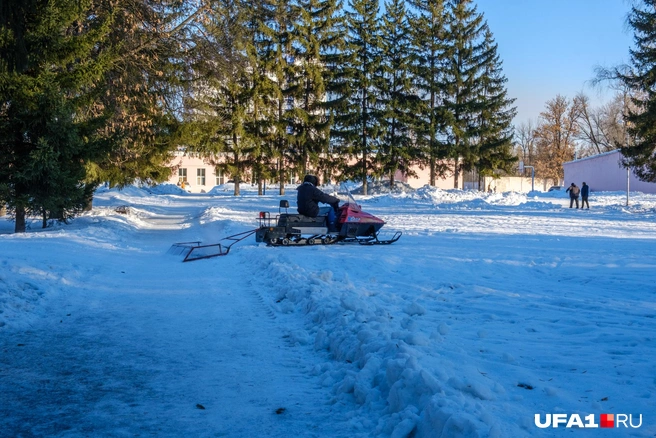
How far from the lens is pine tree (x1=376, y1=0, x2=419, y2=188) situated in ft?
163

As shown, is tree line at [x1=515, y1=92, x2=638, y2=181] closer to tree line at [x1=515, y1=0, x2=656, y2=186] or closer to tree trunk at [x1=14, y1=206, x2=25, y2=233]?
tree line at [x1=515, y1=0, x2=656, y2=186]

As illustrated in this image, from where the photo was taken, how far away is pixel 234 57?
2064 cm

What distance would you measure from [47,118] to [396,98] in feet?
123

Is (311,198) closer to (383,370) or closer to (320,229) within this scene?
(320,229)

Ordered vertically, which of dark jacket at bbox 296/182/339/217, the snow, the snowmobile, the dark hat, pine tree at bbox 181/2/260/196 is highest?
pine tree at bbox 181/2/260/196

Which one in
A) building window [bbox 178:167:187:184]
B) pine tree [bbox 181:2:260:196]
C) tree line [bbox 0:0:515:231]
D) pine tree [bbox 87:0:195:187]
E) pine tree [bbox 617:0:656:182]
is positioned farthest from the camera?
building window [bbox 178:167:187:184]

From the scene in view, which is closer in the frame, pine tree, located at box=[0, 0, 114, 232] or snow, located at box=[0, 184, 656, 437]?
snow, located at box=[0, 184, 656, 437]

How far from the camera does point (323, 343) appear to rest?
6238 mm

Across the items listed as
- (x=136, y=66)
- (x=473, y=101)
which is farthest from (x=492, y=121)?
(x=136, y=66)

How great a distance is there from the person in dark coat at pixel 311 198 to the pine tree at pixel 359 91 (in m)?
33.8

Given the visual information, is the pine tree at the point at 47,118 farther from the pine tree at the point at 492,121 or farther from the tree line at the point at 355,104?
the pine tree at the point at 492,121

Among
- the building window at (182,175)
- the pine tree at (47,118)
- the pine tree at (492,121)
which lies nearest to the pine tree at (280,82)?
the pine tree at (492,121)

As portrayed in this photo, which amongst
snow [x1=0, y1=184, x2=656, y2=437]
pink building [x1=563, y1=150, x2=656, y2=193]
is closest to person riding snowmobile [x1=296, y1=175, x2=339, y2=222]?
snow [x1=0, y1=184, x2=656, y2=437]

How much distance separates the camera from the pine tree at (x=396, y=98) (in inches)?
1951
